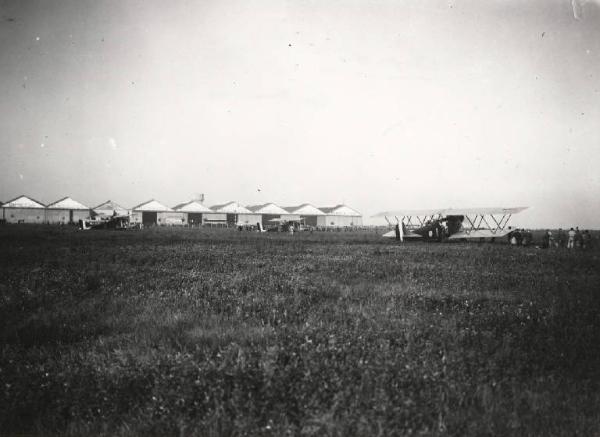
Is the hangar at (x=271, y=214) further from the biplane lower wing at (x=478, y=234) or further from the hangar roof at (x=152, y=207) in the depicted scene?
the biplane lower wing at (x=478, y=234)

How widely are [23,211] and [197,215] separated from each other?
38159 millimetres

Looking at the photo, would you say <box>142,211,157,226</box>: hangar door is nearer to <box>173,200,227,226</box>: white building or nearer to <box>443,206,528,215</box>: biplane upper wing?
<box>173,200,227,226</box>: white building

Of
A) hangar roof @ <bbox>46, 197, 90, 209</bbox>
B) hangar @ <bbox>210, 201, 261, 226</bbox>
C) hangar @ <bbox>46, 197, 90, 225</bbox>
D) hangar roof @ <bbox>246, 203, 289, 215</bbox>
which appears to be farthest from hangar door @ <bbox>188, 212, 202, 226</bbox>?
hangar roof @ <bbox>46, 197, 90, 209</bbox>

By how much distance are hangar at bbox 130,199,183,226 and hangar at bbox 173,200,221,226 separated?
4.71 ft

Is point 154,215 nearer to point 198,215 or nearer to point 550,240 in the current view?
point 198,215

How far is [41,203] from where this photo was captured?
301 ft

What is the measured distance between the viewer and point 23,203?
88.6 metres

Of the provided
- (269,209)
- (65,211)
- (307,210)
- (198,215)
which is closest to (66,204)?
(65,211)

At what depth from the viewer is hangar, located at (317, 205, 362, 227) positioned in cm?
10662

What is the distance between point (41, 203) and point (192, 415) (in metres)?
106

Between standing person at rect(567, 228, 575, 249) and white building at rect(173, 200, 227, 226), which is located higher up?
white building at rect(173, 200, 227, 226)

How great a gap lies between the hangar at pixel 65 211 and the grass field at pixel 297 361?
96100mm

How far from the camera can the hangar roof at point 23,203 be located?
86875 millimetres

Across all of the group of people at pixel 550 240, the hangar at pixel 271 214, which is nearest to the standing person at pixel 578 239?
the group of people at pixel 550 240
